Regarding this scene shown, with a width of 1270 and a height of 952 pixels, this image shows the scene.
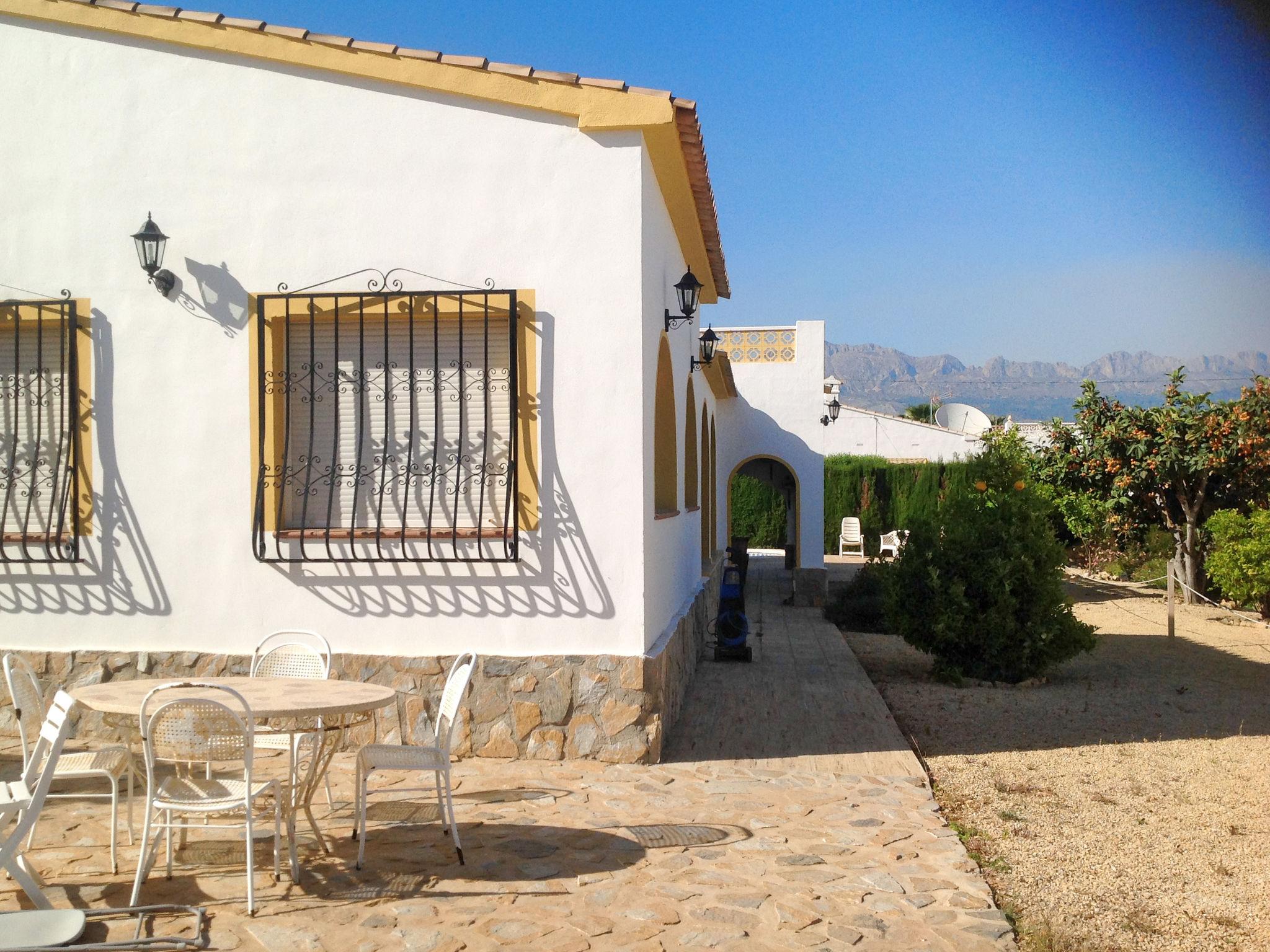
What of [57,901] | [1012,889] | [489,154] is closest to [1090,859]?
[1012,889]

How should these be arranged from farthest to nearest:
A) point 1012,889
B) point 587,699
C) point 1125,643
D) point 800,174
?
point 1125,643 < point 800,174 < point 587,699 < point 1012,889

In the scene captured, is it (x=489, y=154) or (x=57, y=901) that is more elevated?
(x=489, y=154)

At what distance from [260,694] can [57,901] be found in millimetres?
1069

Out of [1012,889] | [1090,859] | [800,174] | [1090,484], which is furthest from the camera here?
[1090,484]

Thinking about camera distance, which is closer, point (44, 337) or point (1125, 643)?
point (44, 337)

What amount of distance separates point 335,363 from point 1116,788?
17.6ft

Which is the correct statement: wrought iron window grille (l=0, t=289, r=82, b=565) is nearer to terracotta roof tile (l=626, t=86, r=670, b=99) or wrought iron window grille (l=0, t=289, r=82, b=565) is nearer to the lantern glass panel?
terracotta roof tile (l=626, t=86, r=670, b=99)

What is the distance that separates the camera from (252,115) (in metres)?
6.77

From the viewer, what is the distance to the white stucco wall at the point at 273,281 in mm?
6531

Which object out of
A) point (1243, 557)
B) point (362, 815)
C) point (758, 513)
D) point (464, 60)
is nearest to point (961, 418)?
point (758, 513)

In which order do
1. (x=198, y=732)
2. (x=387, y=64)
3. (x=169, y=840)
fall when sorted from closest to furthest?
(x=198, y=732)
(x=169, y=840)
(x=387, y=64)

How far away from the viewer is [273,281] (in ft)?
22.2

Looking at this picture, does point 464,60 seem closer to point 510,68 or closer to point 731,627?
point 510,68

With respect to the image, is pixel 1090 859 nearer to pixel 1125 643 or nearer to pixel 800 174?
pixel 800 174
